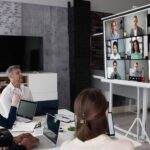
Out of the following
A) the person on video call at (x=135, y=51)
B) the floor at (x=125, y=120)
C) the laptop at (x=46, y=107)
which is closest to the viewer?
the laptop at (x=46, y=107)

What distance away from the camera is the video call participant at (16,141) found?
6.08 ft

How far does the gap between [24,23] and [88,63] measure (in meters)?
1.59

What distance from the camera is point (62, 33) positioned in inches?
227

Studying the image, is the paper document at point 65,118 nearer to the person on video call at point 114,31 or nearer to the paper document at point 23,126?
the paper document at point 23,126

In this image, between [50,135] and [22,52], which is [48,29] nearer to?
[22,52]

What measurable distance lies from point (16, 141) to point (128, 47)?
2.38 metres

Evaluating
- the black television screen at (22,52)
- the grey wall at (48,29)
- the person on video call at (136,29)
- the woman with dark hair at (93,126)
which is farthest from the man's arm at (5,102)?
the grey wall at (48,29)

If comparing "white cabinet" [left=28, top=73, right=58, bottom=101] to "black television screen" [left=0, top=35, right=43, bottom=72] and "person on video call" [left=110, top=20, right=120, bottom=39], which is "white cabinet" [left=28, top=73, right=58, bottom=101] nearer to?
"black television screen" [left=0, top=35, right=43, bottom=72]

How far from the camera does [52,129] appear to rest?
2059 mm

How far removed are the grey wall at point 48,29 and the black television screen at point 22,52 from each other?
0.24 metres

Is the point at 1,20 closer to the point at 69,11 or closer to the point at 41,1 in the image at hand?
the point at 41,1

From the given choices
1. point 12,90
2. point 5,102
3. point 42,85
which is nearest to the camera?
point 5,102

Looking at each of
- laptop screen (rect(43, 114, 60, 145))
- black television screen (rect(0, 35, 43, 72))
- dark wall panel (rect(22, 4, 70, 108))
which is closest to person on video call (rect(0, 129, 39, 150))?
laptop screen (rect(43, 114, 60, 145))

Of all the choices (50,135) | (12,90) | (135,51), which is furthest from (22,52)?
(50,135)
